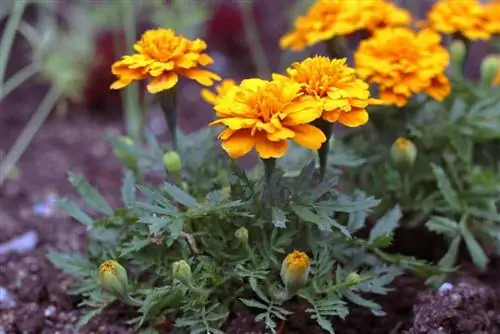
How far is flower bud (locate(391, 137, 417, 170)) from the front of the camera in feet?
5.04

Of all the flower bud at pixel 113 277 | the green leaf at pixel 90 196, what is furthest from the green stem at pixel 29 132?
the flower bud at pixel 113 277

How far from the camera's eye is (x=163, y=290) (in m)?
1.30

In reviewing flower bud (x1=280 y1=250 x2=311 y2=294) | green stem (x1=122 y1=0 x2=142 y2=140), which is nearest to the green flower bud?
flower bud (x1=280 y1=250 x2=311 y2=294)

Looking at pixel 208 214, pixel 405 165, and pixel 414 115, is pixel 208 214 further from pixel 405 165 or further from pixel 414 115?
pixel 414 115

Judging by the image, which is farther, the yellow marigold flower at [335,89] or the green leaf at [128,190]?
the green leaf at [128,190]

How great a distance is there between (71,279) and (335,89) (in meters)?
0.72

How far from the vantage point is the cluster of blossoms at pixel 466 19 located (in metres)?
1.73

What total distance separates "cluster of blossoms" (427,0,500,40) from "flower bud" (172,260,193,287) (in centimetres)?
81

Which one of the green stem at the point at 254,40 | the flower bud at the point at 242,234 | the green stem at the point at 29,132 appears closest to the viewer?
the flower bud at the point at 242,234

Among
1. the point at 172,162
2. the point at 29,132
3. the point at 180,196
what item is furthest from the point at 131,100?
the point at 180,196

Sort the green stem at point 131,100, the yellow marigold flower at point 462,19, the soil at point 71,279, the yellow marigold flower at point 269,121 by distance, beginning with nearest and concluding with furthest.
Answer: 1. the yellow marigold flower at point 269,121
2. the soil at point 71,279
3. the yellow marigold flower at point 462,19
4. the green stem at point 131,100

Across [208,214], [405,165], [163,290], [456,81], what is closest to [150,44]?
[208,214]

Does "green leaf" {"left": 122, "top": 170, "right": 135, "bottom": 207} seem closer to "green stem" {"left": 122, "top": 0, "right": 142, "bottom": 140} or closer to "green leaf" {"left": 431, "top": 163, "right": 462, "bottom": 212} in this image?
"green leaf" {"left": 431, "top": 163, "right": 462, "bottom": 212}

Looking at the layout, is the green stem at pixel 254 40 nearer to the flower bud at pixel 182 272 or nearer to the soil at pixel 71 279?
the soil at pixel 71 279
